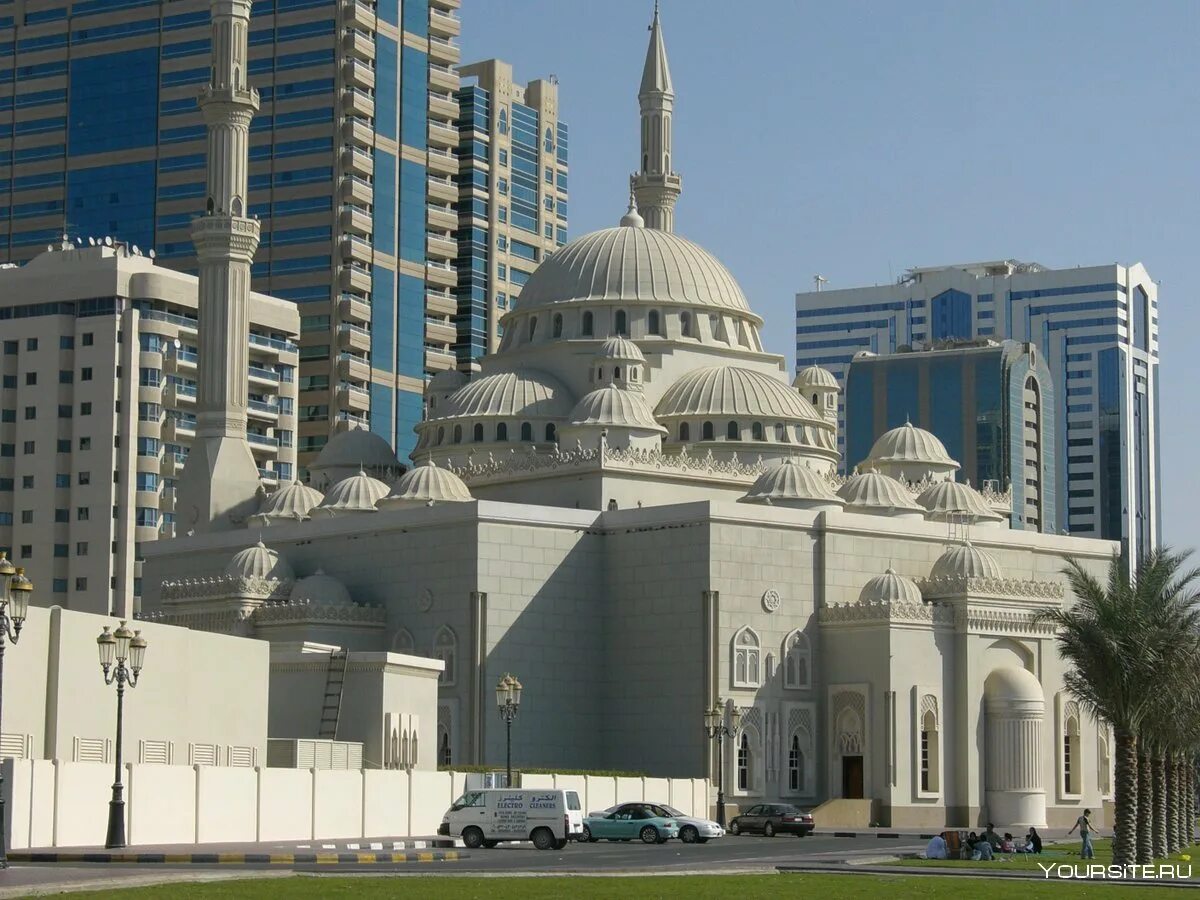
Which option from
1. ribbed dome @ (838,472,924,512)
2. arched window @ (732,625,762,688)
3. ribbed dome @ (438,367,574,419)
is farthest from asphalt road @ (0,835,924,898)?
ribbed dome @ (438,367,574,419)

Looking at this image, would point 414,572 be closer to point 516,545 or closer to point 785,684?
point 516,545

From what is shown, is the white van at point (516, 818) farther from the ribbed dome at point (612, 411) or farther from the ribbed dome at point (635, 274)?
the ribbed dome at point (635, 274)

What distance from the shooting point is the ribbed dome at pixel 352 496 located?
232ft

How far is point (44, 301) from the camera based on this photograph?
95812 millimetres

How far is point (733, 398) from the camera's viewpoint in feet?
236

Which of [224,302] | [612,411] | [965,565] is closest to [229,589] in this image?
[224,302]

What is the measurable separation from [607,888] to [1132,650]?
15164 mm

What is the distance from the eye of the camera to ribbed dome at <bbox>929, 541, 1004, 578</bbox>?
213 ft

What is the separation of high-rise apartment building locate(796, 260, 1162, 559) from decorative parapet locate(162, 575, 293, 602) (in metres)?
97.8

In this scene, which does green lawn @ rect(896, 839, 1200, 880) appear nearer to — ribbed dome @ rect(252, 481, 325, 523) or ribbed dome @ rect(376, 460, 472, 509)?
ribbed dome @ rect(376, 460, 472, 509)

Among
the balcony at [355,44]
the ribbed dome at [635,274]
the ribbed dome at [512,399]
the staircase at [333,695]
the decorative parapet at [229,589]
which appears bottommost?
the staircase at [333,695]

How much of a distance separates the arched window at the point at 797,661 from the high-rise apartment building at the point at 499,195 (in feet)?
175

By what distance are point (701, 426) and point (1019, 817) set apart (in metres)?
16.5

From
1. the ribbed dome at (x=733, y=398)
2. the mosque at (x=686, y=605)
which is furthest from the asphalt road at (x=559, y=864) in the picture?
the ribbed dome at (x=733, y=398)
